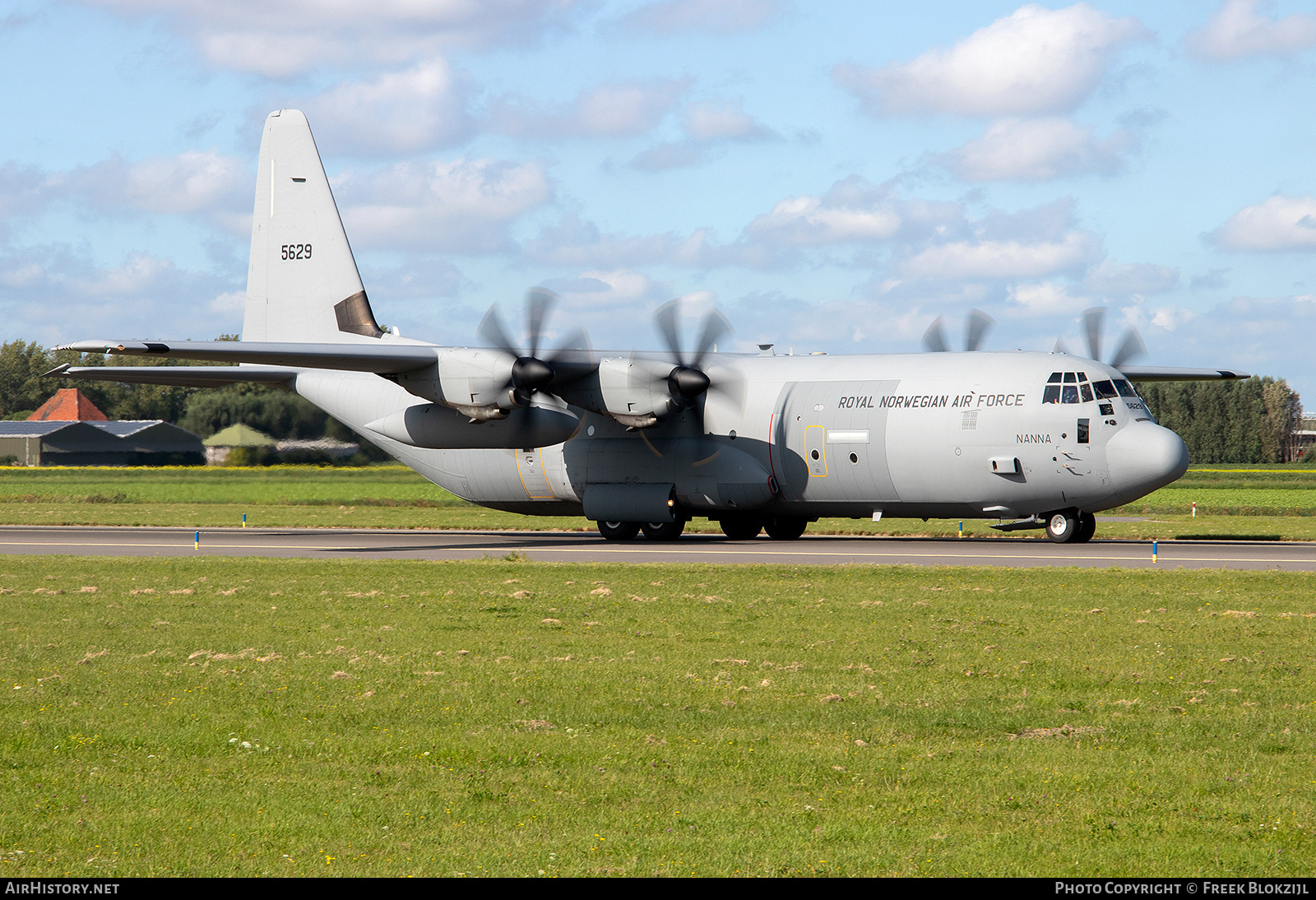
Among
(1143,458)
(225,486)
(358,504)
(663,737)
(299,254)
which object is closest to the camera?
(663,737)

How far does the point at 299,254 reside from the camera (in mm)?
36562

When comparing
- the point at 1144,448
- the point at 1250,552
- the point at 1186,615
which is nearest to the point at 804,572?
the point at 1186,615

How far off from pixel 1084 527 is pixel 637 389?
1103 centimetres

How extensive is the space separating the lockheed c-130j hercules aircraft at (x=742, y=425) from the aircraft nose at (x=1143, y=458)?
37 mm

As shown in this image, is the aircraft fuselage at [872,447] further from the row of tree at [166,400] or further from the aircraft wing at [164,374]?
the row of tree at [166,400]

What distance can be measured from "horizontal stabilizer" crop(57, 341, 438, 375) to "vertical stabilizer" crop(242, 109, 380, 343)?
7175mm

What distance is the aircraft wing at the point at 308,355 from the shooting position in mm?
26719

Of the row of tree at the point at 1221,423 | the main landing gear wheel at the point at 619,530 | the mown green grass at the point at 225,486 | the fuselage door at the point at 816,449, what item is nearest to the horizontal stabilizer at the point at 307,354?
the main landing gear wheel at the point at 619,530

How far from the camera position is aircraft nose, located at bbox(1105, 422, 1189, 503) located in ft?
86.5

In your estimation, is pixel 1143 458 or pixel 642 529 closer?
pixel 1143 458

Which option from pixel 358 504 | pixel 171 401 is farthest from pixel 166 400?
pixel 358 504

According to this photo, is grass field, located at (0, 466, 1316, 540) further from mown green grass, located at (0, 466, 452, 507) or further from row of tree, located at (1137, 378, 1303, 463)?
row of tree, located at (1137, 378, 1303, 463)

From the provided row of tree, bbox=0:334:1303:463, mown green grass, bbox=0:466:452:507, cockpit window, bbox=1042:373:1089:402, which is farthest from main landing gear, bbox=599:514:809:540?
row of tree, bbox=0:334:1303:463

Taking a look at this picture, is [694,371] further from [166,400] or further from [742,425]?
[166,400]
